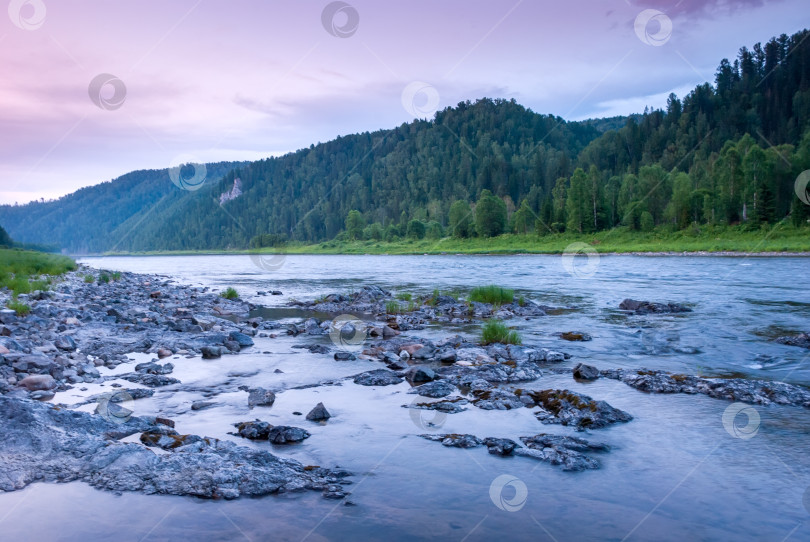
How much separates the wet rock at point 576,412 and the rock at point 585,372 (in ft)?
6.26

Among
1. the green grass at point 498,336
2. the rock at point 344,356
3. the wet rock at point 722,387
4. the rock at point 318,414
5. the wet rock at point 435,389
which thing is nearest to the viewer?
the rock at point 318,414

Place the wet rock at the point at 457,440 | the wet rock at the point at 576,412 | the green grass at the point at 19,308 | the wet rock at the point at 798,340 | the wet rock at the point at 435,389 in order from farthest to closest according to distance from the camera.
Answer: the green grass at the point at 19,308, the wet rock at the point at 798,340, the wet rock at the point at 435,389, the wet rock at the point at 576,412, the wet rock at the point at 457,440

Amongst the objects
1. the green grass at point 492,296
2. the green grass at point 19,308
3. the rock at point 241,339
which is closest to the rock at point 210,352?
the rock at point 241,339

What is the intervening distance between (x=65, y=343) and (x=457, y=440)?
11.8 metres

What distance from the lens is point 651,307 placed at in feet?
77.2

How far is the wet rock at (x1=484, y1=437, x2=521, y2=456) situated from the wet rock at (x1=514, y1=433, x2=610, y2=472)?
10 cm

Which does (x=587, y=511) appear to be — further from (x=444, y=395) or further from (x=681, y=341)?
(x=681, y=341)

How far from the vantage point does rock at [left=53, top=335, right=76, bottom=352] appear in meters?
14.3

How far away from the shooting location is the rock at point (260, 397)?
1032 cm

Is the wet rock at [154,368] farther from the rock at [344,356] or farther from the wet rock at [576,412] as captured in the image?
the wet rock at [576,412]

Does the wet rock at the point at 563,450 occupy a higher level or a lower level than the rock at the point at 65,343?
lower

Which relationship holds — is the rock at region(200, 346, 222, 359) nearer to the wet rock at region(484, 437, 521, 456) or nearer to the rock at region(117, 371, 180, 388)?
the rock at region(117, 371, 180, 388)

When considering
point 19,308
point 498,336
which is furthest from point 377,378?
point 19,308

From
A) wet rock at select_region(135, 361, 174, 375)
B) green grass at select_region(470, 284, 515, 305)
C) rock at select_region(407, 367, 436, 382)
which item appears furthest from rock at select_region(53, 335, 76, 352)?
green grass at select_region(470, 284, 515, 305)
